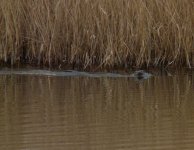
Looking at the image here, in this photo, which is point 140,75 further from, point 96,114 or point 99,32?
point 96,114

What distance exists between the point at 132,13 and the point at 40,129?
13.7ft

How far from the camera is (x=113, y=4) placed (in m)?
9.24

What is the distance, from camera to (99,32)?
366 inches

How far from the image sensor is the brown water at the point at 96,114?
16.4 feet

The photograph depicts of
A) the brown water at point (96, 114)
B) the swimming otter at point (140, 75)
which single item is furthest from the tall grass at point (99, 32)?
the brown water at point (96, 114)

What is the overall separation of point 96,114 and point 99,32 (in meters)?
3.32

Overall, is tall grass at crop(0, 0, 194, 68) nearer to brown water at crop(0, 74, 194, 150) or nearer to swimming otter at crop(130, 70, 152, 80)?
swimming otter at crop(130, 70, 152, 80)

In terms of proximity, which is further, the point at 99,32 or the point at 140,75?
the point at 99,32

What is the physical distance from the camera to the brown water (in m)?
4.98

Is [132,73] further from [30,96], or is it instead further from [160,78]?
[30,96]

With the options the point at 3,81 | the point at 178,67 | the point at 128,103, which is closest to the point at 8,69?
the point at 3,81

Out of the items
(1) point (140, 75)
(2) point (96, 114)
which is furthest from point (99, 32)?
(2) point (96, 114)

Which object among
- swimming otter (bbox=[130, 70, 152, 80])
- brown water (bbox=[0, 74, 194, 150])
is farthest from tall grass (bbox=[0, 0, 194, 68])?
brown water (bbox=[0, 74, 194, 150])

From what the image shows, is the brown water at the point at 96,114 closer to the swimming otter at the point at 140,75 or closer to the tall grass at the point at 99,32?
the swimming otter at the point at 140,75
